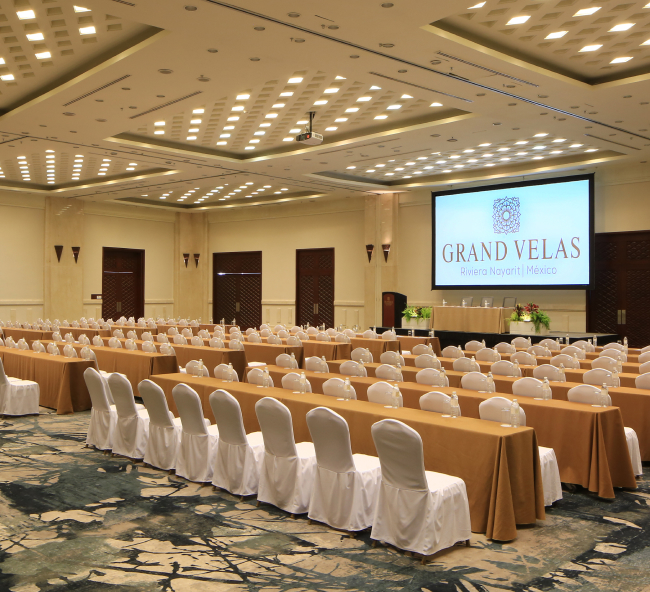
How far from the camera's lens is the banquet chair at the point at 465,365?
8.43m

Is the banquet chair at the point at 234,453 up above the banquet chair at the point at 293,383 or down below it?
below

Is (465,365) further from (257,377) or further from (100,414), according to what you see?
(100,414)

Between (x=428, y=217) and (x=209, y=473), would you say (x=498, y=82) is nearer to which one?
(x=209, y=473)

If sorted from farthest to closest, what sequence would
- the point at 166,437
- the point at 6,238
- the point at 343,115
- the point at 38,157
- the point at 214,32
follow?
1. the point at 6,238
2. the point at 38,157
3. the point at 343,115
4. the point at 214,32
5. the point at 166,437

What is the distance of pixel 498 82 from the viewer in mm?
9305

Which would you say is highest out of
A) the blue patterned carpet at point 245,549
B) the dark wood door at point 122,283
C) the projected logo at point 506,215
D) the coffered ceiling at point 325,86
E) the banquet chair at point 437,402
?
the coffered ceiling at point 325,86

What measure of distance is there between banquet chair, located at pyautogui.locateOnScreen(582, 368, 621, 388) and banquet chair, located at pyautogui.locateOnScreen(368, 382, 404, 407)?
2.75 metres

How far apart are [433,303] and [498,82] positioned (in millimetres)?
10115

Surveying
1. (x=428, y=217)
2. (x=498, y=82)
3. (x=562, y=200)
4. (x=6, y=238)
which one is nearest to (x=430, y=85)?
(x=498, y=82)

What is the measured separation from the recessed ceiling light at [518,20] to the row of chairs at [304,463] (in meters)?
5.48

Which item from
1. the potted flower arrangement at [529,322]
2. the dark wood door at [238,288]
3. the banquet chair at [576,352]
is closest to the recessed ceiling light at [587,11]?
the banquet chair at [576,352]

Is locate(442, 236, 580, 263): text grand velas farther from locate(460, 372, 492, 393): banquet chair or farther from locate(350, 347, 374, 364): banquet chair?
locate(460, 372, 492, 393): banquet chair

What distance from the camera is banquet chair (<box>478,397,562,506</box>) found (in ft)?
16.4

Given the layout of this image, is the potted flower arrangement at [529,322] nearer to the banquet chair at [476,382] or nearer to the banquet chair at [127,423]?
the banquet chair at [476,382]
